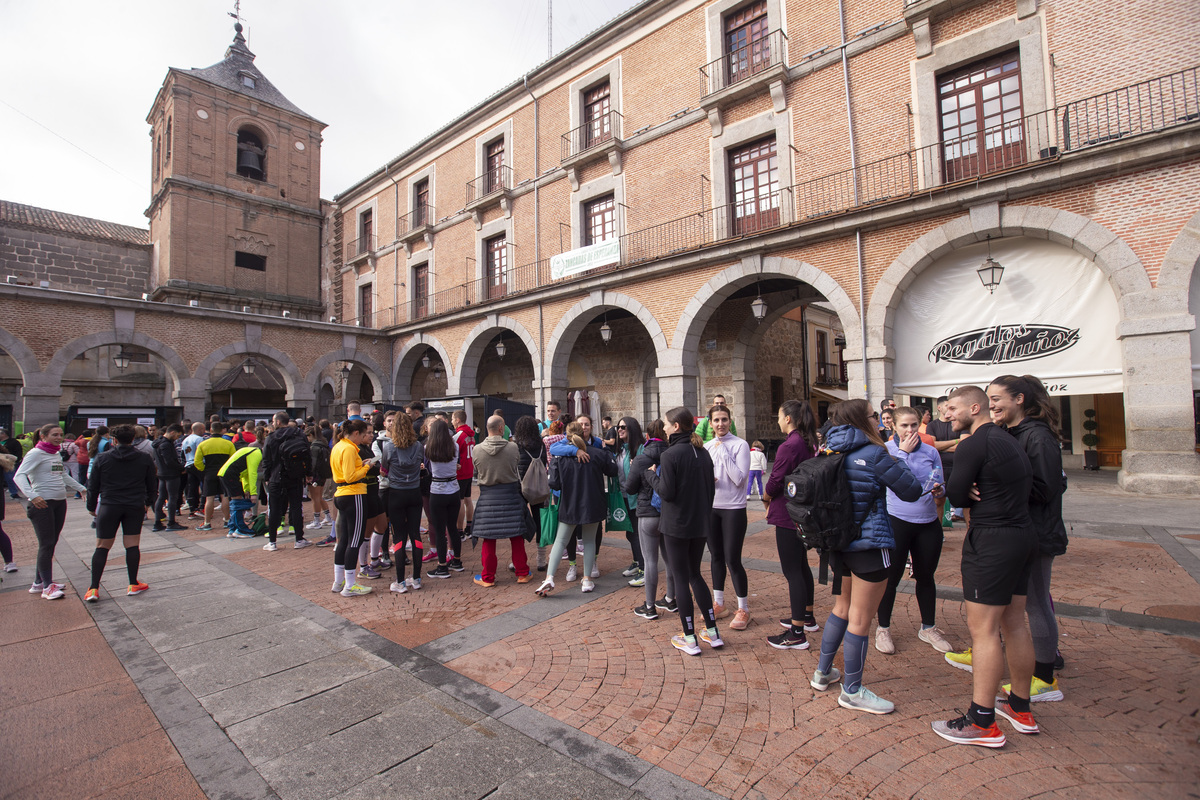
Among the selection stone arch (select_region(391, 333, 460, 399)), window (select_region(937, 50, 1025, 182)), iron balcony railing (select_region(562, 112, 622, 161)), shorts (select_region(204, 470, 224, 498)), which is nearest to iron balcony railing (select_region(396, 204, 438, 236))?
stone arch (select_region(391, 333, 460, 399))

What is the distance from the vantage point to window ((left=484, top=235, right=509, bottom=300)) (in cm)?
1919

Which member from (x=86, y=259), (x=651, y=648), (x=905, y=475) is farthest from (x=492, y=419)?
(x=86, y=259)

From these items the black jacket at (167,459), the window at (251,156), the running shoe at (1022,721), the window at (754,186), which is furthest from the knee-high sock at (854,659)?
the window at (251,156)

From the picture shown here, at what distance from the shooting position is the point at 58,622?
4570 mm

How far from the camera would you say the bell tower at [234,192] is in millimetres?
23000

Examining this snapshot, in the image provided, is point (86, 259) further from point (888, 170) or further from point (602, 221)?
point (888, 170)

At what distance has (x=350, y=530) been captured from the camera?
5199 millimetres

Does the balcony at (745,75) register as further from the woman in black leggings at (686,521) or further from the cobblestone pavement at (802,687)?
the woman in black leggings at (686,521)

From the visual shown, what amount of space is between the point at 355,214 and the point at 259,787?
27116mm

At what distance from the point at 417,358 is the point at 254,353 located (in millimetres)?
5735

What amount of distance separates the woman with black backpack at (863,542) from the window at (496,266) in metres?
17.2

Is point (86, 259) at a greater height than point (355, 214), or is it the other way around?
point (355, 214)

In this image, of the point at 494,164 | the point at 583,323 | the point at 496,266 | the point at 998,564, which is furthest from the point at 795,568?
the point at 494,164

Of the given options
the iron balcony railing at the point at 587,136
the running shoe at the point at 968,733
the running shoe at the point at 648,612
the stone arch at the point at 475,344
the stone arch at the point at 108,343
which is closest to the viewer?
the running shoe at the point at 968,733
